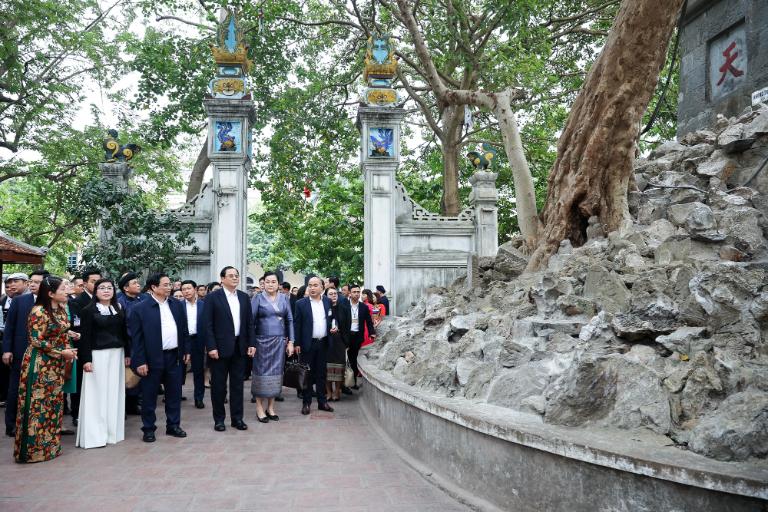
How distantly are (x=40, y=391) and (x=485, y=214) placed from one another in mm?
8496

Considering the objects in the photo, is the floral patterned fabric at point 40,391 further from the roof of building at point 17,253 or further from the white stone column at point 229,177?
the roof of building at point 17,253

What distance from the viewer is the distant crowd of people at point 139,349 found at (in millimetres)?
4746

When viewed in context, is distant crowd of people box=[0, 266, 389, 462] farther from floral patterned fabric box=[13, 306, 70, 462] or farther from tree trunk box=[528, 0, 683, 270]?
tree trunk box=[528, 0, 683, 270]

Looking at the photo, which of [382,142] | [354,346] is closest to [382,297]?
[354,346]

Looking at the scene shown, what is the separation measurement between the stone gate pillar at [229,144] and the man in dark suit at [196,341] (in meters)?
3.10

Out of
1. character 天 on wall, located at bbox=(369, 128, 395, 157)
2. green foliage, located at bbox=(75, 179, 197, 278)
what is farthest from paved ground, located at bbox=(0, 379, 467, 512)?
character 天 on wall, located at bbox=(369, 128, 395, 157)

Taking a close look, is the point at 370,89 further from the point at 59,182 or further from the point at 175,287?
the point at 59,182

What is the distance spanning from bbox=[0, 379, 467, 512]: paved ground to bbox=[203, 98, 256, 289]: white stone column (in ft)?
17.2

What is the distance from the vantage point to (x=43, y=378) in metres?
4.73

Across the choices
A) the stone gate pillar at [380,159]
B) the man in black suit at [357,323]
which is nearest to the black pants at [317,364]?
the man in black suit at [357,323]

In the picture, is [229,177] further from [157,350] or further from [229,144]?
[157,350]

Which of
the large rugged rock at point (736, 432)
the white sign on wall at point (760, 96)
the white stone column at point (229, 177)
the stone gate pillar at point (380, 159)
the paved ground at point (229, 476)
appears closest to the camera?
the large rugged rock at point (736, 432)

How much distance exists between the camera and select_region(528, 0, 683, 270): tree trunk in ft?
20.4

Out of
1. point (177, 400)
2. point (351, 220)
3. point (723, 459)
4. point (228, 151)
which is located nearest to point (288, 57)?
point (228, 151)
